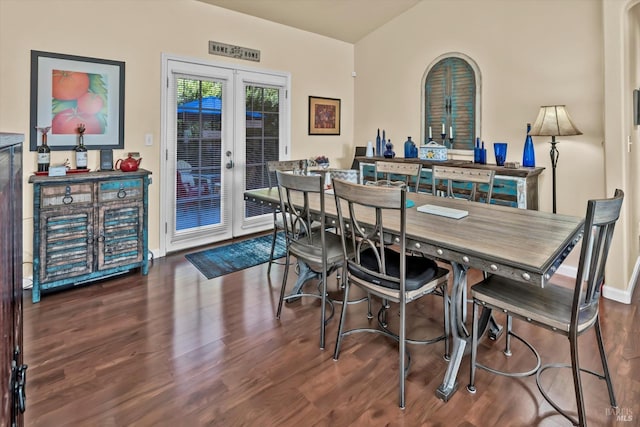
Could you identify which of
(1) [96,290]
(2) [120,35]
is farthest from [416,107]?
(1) [96,290]

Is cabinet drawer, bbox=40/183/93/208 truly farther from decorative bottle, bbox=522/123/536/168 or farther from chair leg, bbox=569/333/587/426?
decorative bottle, bbox=522/123/536/168

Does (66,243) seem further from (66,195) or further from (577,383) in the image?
(577,383)

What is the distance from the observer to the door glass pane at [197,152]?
424cm

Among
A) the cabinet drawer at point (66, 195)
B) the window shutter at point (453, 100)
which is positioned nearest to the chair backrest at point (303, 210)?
the cabinet drawer at point (66, 195)

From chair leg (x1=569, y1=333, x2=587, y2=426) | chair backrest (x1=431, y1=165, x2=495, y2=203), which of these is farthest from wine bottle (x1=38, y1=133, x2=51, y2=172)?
chair leg (x1=569, y1=333, x2=587, y2=426)

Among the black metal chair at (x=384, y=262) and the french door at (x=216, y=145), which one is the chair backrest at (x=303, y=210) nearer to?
the black metal chair at (x=384, y=262)

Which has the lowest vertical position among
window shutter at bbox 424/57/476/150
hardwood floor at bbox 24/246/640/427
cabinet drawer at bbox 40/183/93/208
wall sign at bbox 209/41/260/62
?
hardwood floor at bbox 24/246/640/427

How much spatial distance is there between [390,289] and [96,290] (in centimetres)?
260

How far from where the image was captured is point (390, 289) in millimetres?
2035

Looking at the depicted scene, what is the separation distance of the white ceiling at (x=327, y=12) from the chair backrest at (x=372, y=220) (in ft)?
10.4

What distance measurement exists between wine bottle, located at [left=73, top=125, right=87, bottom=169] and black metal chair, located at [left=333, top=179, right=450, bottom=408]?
2.51 metres

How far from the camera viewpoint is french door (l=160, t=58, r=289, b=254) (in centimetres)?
418

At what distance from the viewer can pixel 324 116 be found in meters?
5.54

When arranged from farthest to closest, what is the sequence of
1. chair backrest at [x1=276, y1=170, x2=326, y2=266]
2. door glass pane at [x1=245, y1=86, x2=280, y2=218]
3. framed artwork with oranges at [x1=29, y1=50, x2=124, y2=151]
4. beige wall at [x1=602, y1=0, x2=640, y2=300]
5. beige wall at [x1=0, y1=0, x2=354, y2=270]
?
1. door glass pane at [x1=245, y1=86, x2=280, y2=218]
2. framed artwork with oranges at [x1=29, y1=50, x2=124, y2=151]
3. beige wall at [x1=0, y1=0, x2=354, y2=270]
4. beige wall at [x1=602, y1=0, x2=640, y2=300]
5. chair backrest at [x1=276, y1=170, x2=326, y2=266]
